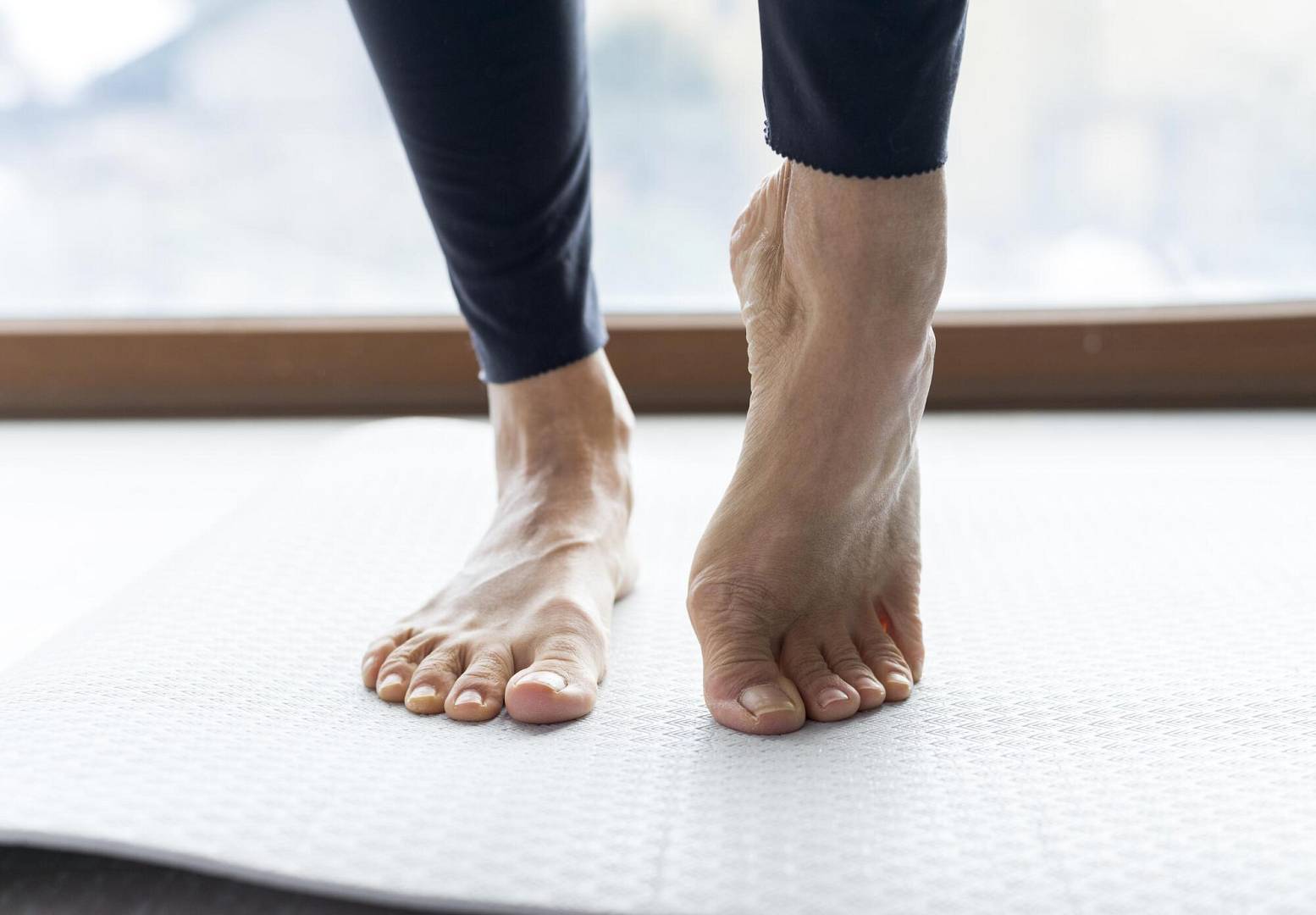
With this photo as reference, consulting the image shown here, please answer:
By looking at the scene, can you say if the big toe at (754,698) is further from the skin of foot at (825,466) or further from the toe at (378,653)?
the toe at (378,653)

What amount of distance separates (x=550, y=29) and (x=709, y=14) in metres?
0.92

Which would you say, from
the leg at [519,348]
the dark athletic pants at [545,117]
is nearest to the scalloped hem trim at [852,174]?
the dark athletic pants at [545,117]

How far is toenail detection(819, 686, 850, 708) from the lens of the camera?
711 mm

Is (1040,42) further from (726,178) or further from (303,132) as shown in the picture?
(303,132)

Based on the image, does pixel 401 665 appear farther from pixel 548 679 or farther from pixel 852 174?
pixel 852 174

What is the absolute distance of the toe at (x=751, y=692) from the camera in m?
0.70

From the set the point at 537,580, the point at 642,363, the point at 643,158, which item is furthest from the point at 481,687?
the point at 643,158

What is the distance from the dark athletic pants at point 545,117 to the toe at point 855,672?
29 centimetres

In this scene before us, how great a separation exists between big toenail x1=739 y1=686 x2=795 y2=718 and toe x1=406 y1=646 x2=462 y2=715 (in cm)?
19

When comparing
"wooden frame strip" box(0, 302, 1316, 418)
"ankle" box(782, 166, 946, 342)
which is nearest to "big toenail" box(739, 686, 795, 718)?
"ankle" box(782, 166, 946, 342)

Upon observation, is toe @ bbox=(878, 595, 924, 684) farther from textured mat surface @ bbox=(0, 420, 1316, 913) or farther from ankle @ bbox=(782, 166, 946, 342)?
ankle @ bbox=(782, 166, 946, 342)

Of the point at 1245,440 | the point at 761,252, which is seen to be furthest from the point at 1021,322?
the point at 761,252

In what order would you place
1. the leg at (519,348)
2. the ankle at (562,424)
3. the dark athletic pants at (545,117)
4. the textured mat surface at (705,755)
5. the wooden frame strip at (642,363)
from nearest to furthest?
the textured mat surface at (705,755) → the dark athletic pants at (545,117) → the leg at (519,348) → the ankle at (562,424) → the wooden frame strip at (642,363)

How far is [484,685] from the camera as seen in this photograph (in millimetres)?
745
